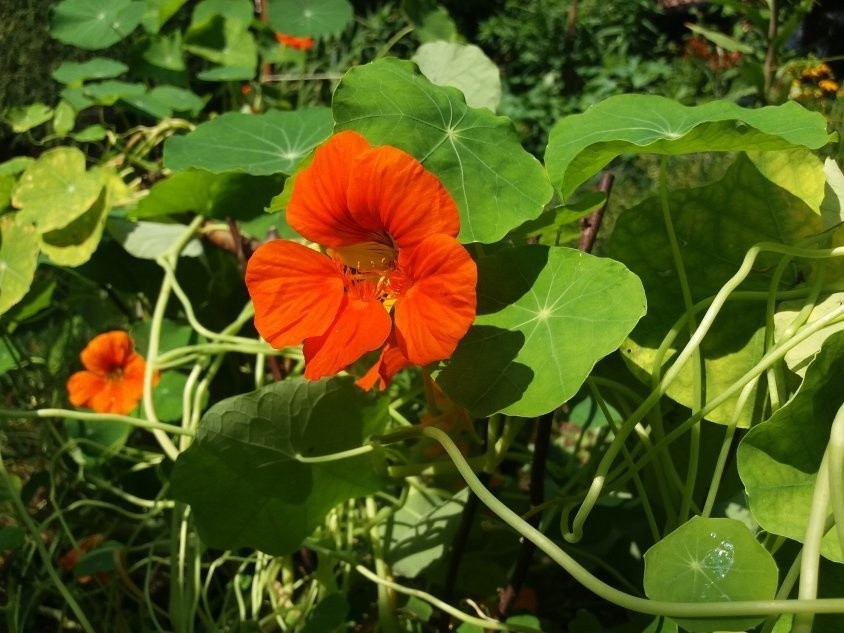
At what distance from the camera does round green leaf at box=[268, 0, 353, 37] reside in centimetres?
209

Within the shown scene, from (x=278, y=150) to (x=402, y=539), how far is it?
500 millimetres

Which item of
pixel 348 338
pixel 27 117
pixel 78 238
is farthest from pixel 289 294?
pixel 27 117

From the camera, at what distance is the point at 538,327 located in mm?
578

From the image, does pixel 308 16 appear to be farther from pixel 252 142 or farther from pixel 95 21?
pixel 252 142

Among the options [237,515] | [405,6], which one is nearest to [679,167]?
[405,6]

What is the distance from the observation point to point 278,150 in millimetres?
972

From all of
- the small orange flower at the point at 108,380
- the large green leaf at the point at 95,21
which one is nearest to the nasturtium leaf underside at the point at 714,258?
the small orange flower at the point at 108,380

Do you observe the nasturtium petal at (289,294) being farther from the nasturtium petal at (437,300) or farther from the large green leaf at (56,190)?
the large green leaf at (56,190)

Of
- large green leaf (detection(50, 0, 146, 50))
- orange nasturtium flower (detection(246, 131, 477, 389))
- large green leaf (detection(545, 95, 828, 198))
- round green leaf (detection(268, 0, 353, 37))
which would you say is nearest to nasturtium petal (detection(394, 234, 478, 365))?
orange nasturtium flower (detection(246, 131, 477, 389))

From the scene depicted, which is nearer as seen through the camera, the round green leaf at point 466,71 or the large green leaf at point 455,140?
the large green leaf at point 455,140

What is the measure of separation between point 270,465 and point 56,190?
2.20 feet

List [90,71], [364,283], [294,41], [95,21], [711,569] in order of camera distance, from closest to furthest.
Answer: [711,569]
[364,283]
[90,71]
[95,21]
[294,41]

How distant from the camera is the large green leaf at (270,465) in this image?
0.65 m

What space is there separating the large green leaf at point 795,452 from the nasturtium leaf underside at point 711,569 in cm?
5
